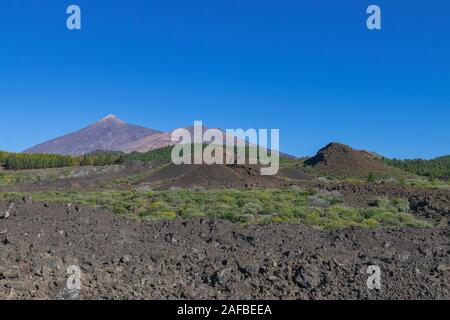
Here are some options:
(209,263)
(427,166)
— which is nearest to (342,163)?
(427,166)

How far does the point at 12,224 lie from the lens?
11031mm

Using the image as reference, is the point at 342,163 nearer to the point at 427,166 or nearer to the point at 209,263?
the point at 427,166

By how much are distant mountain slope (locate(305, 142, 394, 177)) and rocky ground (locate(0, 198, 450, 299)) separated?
37613mm

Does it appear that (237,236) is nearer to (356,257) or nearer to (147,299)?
(356,257)

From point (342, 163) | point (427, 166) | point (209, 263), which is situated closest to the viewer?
point (209, 263)

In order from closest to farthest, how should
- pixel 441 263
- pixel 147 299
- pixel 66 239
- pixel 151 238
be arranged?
pixel 147 299, pixel 441 263, pixel 66 239, pixel 151 238

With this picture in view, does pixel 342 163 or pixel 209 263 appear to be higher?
pixel 342 163

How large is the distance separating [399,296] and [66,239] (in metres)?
5.77

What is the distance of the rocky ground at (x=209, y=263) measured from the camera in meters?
7.47

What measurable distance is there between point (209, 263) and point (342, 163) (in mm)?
44224

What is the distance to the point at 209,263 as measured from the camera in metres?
8.52
